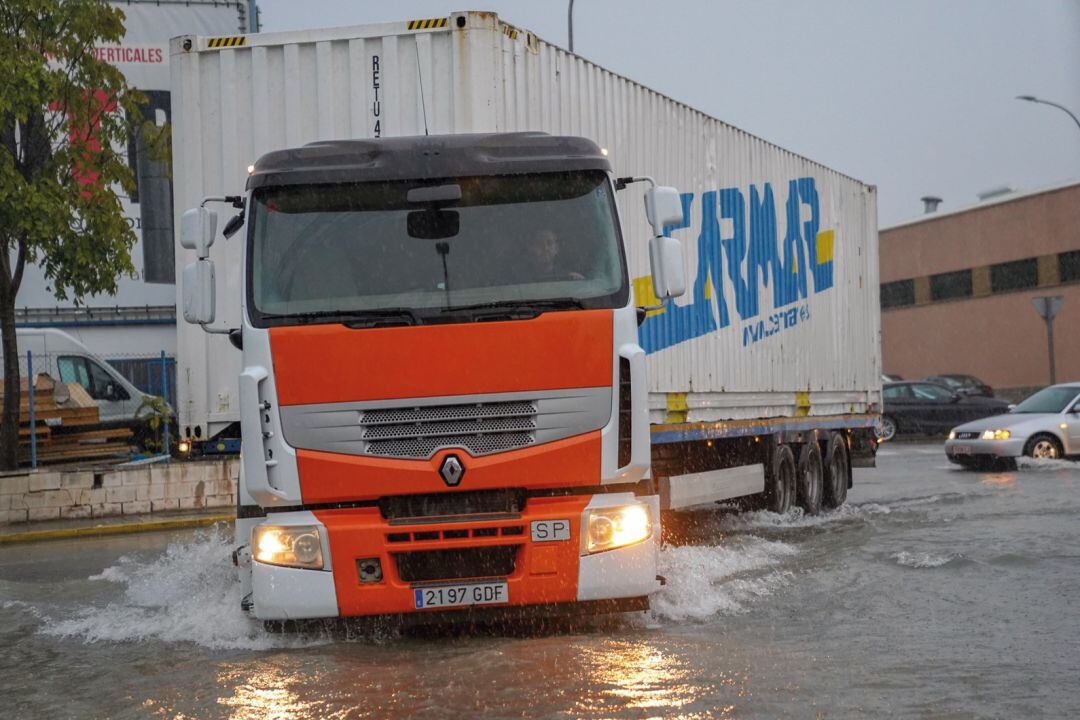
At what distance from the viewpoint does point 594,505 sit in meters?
7.58

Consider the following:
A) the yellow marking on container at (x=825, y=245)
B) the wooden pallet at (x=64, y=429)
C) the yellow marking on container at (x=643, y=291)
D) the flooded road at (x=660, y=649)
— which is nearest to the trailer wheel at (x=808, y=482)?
the yellow marking on container at (x=825, y=245)

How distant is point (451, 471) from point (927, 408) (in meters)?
26.0

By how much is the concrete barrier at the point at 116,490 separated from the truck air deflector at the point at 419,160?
8932 millimetres

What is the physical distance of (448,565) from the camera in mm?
7523

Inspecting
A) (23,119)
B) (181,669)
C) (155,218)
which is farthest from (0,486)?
(155,218)

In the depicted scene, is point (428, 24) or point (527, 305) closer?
point (527, 305)

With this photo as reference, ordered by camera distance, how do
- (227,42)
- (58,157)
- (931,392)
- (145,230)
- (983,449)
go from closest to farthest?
(227,42) → (58,157) → (983,449) → (145,230) → (931,392)

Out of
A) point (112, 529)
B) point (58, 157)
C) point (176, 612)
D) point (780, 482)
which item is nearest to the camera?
point (176, 612)

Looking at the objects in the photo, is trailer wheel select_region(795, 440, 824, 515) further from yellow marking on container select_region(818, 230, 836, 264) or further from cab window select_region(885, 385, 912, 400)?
cab window select_region(885, 385, 912, 400)

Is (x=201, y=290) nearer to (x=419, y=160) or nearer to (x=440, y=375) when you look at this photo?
(x=419, y=160)

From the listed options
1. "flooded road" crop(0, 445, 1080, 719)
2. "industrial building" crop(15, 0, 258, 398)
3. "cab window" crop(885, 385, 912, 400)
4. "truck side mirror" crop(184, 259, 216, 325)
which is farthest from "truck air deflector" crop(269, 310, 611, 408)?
"cab window" crop(885, 385, 912, 400)

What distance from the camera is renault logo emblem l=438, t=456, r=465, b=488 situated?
7426 millimetres

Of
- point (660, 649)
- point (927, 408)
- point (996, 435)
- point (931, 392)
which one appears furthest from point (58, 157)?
point (931, 392)

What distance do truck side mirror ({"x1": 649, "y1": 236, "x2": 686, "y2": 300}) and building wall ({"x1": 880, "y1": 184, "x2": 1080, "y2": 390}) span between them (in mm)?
Answer: 39020
